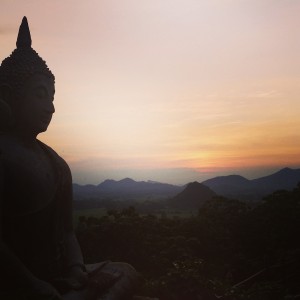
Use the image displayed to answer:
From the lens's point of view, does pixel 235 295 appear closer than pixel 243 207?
Yes

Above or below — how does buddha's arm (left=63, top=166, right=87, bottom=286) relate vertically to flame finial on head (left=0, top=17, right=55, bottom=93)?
below

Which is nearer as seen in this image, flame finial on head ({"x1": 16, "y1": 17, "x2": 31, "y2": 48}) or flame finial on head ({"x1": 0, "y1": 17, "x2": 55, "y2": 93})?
flame finial on head ({"x1": 0, "y1": 17, "x2": 55, "y2": 93})

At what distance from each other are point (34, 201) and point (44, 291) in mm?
953

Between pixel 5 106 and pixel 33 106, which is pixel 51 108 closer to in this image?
pixel 33 106

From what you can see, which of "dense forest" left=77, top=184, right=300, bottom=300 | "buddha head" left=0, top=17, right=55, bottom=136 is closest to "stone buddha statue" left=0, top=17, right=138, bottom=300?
"buddha head" left=0, top=17, right=55, bottom=136

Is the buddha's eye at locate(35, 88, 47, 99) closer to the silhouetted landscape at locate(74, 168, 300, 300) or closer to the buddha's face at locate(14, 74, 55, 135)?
the buddha's face at locate(14, 74, 55, 135)

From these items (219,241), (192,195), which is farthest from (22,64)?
(192,195)

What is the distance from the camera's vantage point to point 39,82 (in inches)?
188

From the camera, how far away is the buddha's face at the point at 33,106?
4.72m

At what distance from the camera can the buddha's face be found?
15.5 ft

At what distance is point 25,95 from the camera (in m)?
4.72

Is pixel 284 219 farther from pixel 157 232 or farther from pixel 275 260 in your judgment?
pixel 157 232

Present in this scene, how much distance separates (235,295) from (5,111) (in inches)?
186

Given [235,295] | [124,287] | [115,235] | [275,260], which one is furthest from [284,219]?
[124,287]
